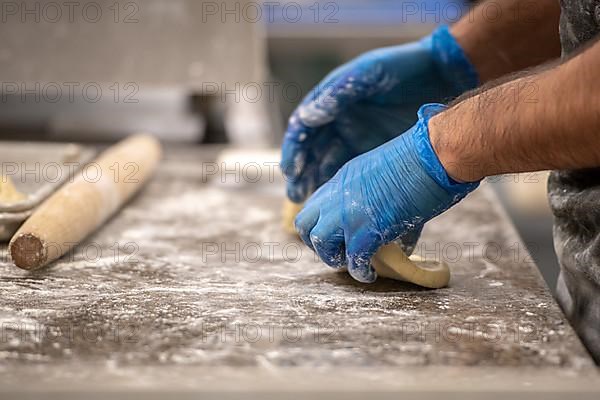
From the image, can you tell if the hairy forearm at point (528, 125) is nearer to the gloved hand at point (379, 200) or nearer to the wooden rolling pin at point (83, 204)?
the gloved hand at point (379, 200)

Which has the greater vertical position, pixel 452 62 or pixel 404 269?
pixel 452 62

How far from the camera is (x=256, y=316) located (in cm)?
118

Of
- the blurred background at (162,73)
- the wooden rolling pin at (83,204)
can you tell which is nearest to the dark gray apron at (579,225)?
the wooden rolling pin at (83,204)

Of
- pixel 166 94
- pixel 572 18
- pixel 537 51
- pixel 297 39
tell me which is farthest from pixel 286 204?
pixel 297 39

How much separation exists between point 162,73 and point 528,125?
1.43 meters

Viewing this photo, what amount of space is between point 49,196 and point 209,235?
0.33m

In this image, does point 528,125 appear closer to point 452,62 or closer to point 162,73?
point 452,62

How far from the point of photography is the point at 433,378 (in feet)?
3.13

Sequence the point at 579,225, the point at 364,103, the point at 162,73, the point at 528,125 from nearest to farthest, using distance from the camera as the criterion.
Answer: the point at 528,125 < the point at 579,225 < the point at 364,103 < the point at 162,73

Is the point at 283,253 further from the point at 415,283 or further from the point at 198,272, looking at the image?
the point at 415,283

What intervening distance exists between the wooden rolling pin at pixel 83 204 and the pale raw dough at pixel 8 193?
61 millimetres

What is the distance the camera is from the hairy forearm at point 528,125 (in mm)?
988

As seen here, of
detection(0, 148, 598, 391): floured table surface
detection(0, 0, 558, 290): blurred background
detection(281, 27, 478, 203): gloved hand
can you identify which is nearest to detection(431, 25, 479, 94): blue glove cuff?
detection(281, 27, 478, 203): gloved hand

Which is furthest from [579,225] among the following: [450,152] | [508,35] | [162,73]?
[162,73]
